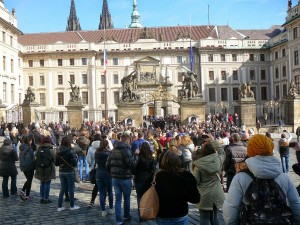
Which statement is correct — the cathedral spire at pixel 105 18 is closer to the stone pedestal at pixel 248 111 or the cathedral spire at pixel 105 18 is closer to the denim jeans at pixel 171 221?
the stone pedestal at pixel 248 111

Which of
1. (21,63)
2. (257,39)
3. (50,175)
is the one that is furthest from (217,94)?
(50,175)

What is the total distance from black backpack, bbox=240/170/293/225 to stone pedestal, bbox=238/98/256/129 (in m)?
22.9

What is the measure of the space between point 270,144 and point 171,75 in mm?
54793

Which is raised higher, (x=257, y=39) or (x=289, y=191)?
(x=257, y=39)

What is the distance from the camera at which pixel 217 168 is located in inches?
233

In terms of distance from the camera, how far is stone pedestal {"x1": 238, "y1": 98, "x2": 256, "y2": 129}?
25.9m

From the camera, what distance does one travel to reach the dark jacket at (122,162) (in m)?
7.25

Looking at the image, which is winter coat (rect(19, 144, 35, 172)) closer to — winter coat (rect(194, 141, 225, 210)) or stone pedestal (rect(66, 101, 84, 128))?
winter coat (rect(194, 141, 225, 210))

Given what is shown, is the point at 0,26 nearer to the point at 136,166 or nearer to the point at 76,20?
the point at 136,166

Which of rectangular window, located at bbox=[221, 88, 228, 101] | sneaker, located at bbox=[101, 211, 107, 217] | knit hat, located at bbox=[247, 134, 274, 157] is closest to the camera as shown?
knit hat, located at bbox=[247, 134, 274, 157]

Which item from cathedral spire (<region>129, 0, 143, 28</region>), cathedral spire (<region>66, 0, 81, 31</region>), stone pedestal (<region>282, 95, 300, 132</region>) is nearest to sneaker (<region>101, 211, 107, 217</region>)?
stone pedestal (<region>282, 95, 300, 132</region>)

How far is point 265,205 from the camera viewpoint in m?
3.42

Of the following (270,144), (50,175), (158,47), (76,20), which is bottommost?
(50,175)

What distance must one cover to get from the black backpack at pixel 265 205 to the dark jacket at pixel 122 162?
3853 millimetres
